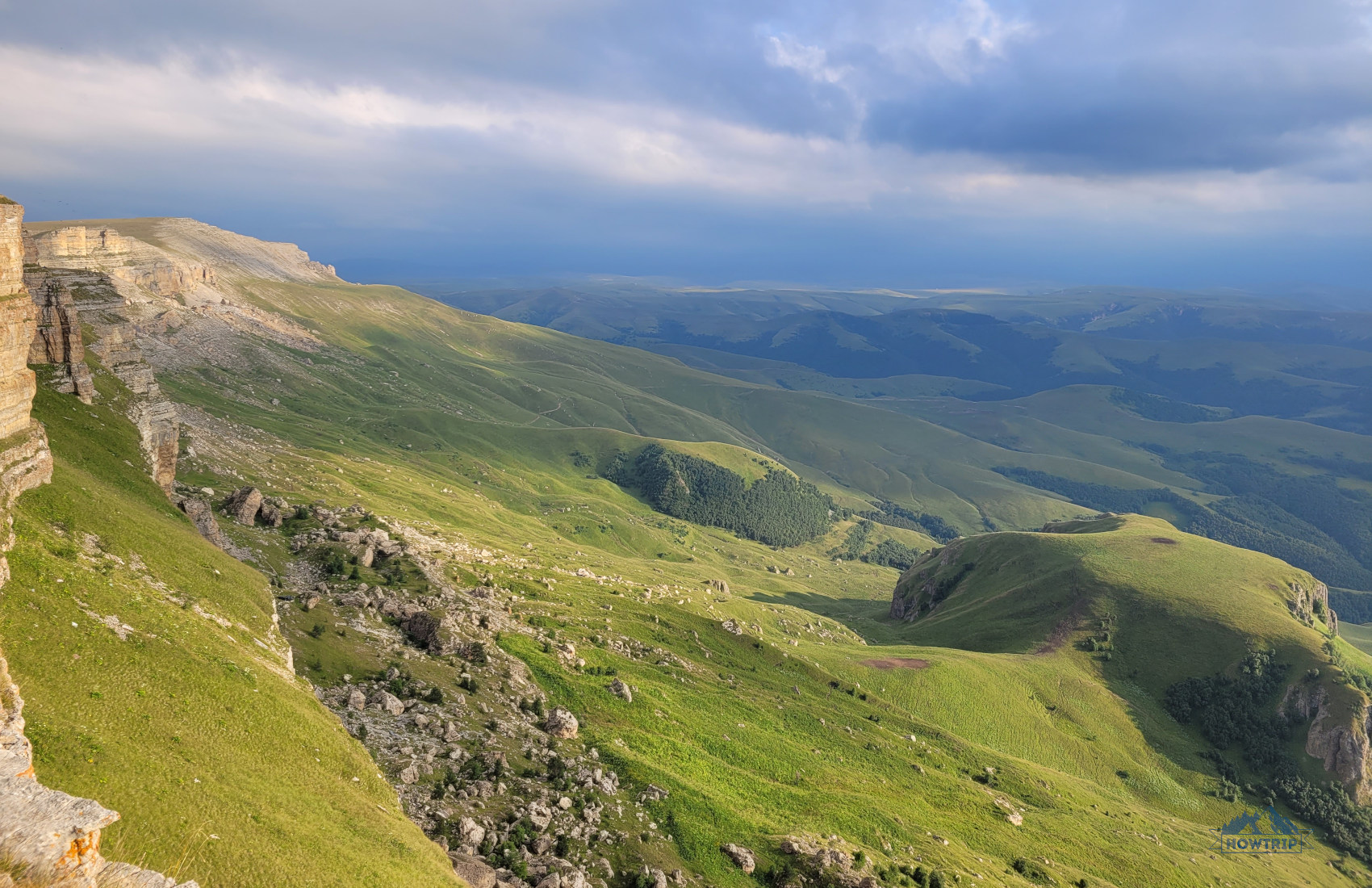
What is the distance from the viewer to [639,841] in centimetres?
5078

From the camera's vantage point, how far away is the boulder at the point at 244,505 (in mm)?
80125

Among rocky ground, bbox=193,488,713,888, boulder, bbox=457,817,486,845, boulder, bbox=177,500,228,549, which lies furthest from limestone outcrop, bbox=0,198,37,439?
boulder, bbox=457,817,486,845

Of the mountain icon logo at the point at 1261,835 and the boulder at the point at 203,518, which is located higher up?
the boulder at the point at 203,518

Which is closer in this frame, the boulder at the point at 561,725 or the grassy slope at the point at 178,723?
the grassy slope at the point at 178,723

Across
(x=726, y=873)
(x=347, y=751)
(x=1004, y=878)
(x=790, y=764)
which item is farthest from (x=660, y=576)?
(x=347, y=751)

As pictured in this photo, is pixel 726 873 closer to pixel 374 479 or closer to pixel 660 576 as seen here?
pixel 660 576

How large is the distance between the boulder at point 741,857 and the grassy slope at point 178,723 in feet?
79.8

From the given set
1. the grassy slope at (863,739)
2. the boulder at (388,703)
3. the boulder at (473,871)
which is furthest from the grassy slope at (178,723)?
the grassy slope at (863,739)

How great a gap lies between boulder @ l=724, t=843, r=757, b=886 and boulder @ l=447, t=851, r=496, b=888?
20.4 m

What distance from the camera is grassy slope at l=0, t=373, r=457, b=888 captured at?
27.6 m

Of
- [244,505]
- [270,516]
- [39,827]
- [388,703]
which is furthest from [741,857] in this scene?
[244,505]

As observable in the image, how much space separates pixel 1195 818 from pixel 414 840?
140072mm

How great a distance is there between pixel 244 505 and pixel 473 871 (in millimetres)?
59431

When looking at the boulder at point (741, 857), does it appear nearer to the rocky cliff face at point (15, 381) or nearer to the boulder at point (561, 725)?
the boulder at point (561, 725)
